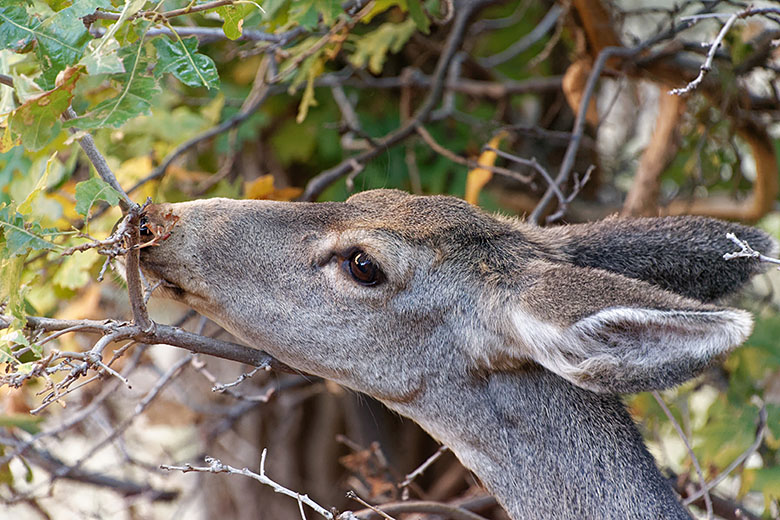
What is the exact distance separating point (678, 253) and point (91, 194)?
220 cm

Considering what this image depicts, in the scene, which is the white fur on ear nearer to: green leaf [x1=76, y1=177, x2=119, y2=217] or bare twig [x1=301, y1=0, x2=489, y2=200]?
green leaf [x1=76, y1=177, x2=119, y2=217]

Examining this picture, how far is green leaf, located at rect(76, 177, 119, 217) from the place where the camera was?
218cm

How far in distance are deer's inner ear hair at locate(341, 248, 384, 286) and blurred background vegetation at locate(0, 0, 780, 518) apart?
645 millimetres

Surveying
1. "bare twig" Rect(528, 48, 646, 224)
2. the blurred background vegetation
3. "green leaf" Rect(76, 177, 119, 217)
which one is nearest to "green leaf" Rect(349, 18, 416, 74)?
the blurred background vegetation

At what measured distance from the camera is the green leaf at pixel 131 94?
2.13 metres

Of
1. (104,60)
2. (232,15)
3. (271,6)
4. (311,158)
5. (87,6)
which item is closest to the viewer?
(104,60)

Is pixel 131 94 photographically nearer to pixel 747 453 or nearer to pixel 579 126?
pixel 579 126

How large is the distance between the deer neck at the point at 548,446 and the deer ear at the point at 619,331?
0.29 metres

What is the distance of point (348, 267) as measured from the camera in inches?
116

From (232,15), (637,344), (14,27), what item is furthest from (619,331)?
(14,27)

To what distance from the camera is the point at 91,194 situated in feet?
7.20

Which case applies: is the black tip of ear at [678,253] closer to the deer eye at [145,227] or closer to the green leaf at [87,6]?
the deer eye at [145,227]

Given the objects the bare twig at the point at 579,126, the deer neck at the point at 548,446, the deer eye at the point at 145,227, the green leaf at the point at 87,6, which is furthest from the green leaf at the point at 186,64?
the bare twig at the point at 579,126

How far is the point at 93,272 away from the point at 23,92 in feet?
5.39
